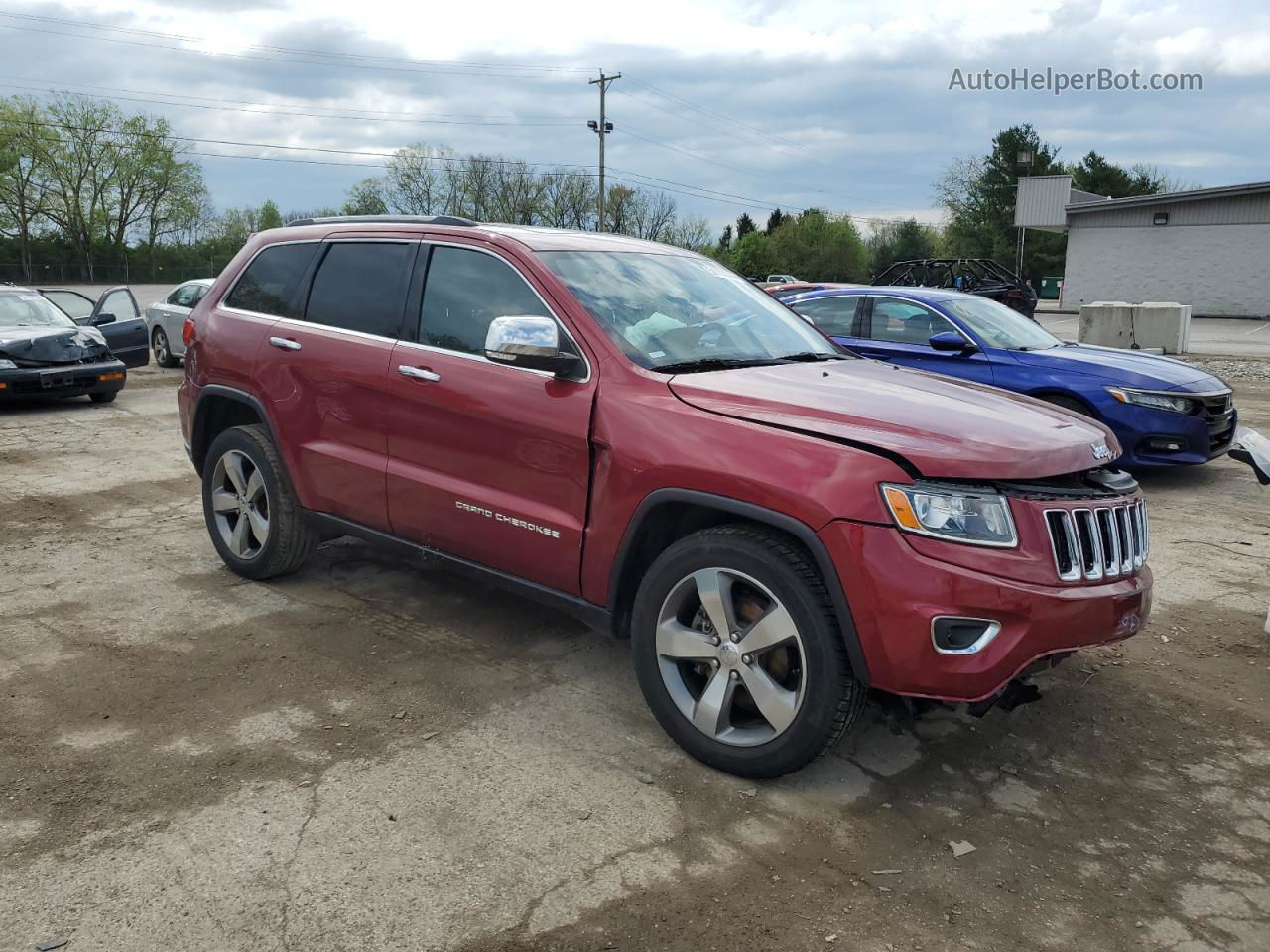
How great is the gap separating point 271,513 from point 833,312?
579cm

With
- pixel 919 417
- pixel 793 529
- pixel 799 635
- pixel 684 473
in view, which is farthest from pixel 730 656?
pixel 919 417

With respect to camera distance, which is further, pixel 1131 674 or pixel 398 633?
pixel 398 633

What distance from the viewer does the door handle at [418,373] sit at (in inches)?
163

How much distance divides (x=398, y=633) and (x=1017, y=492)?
282 centimetres

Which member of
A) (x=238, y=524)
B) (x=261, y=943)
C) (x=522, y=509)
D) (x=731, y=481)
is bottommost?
(x=261, y=943)

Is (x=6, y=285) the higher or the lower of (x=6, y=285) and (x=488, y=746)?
the higher

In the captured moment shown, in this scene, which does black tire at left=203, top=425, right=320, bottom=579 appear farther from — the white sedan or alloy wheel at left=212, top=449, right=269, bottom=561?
the white sedan

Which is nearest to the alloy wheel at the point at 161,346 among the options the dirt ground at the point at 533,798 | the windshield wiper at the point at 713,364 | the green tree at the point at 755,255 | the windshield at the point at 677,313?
the dirt ground at the point at 533,798

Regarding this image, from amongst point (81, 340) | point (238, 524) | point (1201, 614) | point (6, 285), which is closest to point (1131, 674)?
point (1201, 614)

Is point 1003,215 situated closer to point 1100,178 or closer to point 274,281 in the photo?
point 1100,178

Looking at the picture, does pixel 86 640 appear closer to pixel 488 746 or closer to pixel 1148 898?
pixel 488 746

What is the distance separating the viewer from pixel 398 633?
461 centimetres

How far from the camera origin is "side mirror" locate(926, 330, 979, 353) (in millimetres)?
7910

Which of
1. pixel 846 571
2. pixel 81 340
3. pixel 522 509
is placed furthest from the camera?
pixel 81 340
